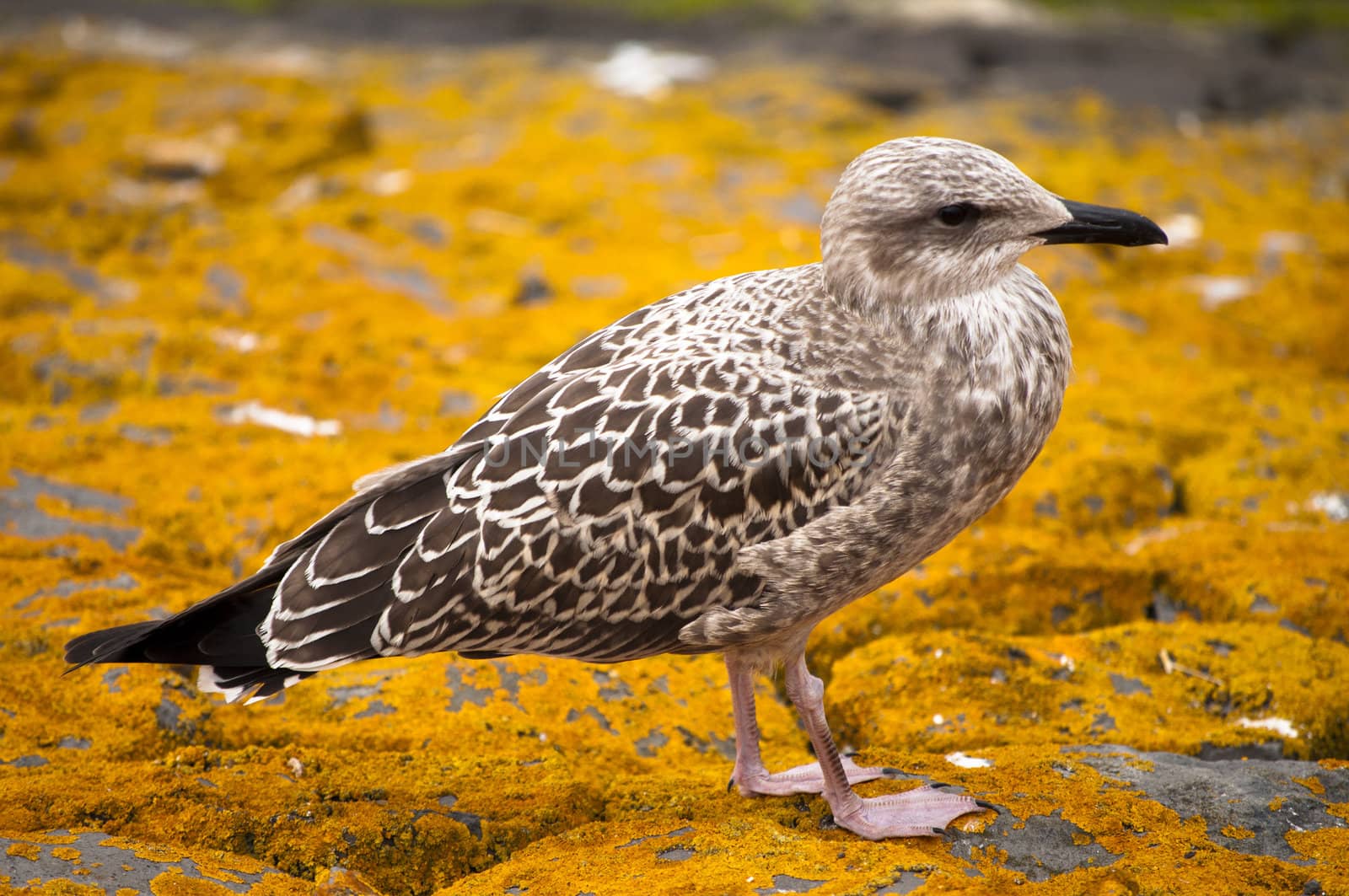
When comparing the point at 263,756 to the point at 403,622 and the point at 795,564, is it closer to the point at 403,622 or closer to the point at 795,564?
the point at 403,622

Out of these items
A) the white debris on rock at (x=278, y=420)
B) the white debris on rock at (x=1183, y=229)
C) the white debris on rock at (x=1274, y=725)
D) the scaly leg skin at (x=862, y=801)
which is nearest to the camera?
the scaly leg skin at (x=862, y=801)

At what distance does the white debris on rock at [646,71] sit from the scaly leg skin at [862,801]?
24.9 ft

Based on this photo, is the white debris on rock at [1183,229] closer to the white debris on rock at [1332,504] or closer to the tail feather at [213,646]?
the white debris on rock at [1332,504]

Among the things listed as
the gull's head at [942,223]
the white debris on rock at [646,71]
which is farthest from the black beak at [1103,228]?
the white debris on rock at [646,71]

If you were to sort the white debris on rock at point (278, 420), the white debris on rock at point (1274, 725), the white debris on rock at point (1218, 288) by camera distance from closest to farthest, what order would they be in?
the white debris on rock at point (1274, 725) < the white debris on rock at point (278, 420) < the white debris on rock at point (1218, 288)

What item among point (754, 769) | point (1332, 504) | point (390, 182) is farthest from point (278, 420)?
point (1332, 504)

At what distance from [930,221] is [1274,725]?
7.70 feet

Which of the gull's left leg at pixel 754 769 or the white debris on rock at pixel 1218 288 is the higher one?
the white debris on rock at pixel 1218 288

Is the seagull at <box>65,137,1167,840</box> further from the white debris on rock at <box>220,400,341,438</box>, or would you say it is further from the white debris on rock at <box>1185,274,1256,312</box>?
the white debris on rock at <box>1185,274,1256,312</box>

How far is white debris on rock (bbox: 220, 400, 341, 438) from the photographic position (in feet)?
21.0

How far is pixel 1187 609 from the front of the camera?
208 inches

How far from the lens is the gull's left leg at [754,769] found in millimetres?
4316

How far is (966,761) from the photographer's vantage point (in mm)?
4383

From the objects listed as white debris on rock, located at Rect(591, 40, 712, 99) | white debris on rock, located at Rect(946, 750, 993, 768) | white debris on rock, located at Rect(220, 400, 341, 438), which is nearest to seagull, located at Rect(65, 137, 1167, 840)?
white debris on rock, located at Rect(946, 750, 993, 768)
